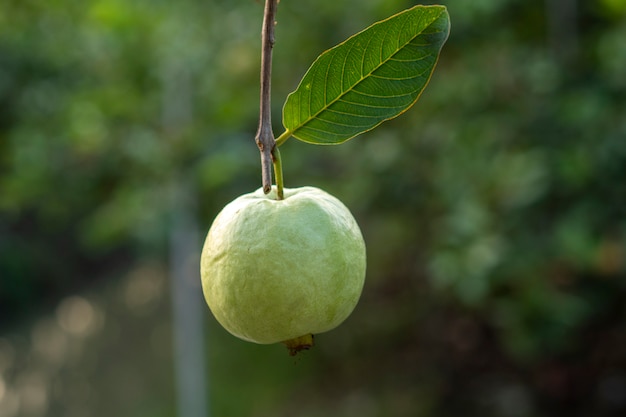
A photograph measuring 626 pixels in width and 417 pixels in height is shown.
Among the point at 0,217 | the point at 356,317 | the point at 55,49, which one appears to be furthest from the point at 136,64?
the point at 0,217

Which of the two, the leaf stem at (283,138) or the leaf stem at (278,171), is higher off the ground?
the leaf stem at (283,138)

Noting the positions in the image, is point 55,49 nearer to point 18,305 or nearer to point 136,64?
point 136,64

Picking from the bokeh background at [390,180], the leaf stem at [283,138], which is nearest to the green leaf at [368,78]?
the leaf stem at [283,138]

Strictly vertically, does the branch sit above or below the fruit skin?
above

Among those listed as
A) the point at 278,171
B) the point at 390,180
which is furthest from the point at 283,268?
the point at 390,180

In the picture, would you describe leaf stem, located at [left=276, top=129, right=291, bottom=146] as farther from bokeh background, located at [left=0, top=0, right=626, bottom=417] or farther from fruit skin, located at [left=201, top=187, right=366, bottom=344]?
bokeh background, located at [left=0, top=0, right=626, bottom=417]

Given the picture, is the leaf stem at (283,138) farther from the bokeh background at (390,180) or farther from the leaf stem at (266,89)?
the bokeh background at (390,180)

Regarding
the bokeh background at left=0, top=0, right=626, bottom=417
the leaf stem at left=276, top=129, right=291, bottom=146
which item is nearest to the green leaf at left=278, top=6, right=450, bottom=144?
the leaf stem at left=276, top=129, right=291, bottom=146
